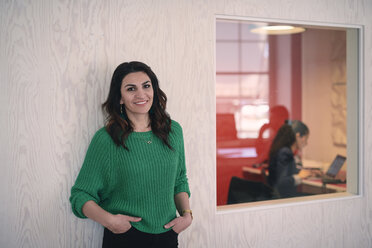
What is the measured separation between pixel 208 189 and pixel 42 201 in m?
1.00

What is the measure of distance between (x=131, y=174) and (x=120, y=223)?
9.4 inches

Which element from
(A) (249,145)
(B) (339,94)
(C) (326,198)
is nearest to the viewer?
(C) (326,198)

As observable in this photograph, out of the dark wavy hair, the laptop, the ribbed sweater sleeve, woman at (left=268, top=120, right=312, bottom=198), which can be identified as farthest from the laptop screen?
the ribbed sweater sleeve

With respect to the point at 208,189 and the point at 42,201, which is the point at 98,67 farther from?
the point at 208,189

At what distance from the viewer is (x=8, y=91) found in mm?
1865

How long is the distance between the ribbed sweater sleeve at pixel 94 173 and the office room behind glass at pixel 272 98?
1.21 metres

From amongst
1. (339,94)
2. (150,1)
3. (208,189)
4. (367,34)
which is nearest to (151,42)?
(150,1)

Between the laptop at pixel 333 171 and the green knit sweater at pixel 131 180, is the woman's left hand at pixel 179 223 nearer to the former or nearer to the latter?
the green knit sweater at pixel 131 180

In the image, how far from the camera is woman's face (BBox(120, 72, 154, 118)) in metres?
1.82

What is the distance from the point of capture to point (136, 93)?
1819 millimetres

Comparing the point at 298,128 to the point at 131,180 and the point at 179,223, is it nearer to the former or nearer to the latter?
the point at 179,223

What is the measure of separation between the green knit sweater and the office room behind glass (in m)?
1.01

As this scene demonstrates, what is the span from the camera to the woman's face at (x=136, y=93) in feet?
5.98

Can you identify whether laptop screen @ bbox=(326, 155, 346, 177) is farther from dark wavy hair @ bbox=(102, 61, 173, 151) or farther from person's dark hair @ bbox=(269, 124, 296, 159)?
dark wavy hair @ bbox=(102, 61, 173, 151)
